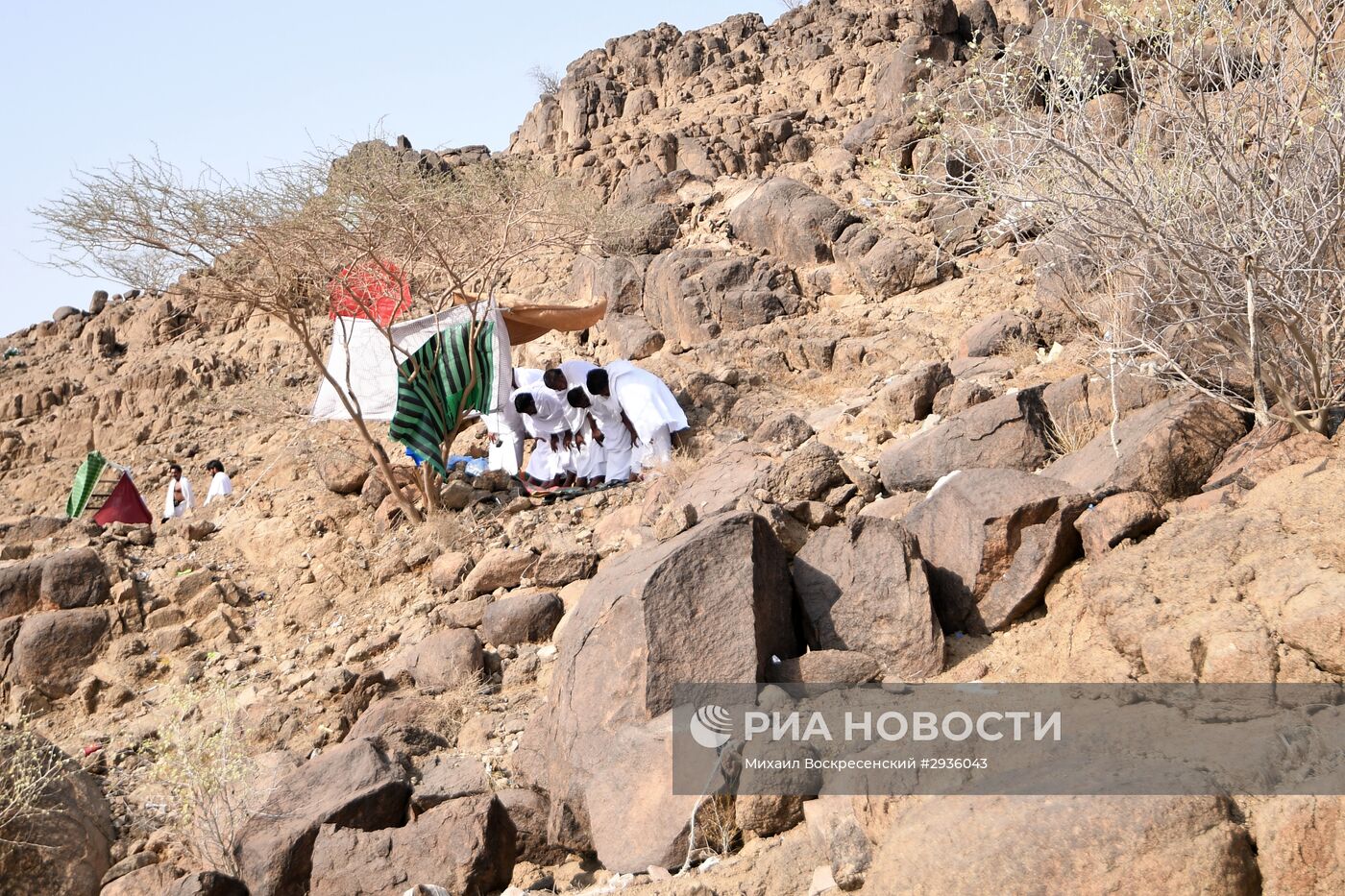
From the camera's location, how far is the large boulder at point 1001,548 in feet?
13.4

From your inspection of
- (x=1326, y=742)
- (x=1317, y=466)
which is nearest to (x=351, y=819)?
(x=1326, y=742)

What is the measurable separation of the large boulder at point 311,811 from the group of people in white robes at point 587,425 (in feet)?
14.7

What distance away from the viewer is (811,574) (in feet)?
14.2

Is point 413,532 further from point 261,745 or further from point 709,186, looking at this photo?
point 709,186

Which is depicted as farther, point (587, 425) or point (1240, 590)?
point (587, 425)

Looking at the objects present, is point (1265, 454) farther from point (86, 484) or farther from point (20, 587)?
point (86, 484)

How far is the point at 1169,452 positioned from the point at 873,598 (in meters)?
1.47

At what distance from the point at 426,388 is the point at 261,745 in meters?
3.86

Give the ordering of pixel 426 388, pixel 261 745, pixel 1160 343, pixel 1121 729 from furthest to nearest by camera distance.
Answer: pixel 426 388
pixel 261 745
pixel 1160 343
pixel 1121 729

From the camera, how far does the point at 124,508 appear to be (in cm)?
1059

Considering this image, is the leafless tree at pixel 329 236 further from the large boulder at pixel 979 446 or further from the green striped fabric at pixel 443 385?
the large boulder at pixel 979 446

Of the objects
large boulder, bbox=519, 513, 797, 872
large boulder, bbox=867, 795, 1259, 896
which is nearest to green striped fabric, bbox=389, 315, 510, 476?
large boulder, bbox=519, 513, 797, 872

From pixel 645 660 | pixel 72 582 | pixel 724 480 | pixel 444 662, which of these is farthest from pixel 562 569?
pixel 72 582

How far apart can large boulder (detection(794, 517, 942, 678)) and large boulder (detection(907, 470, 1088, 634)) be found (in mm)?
189
